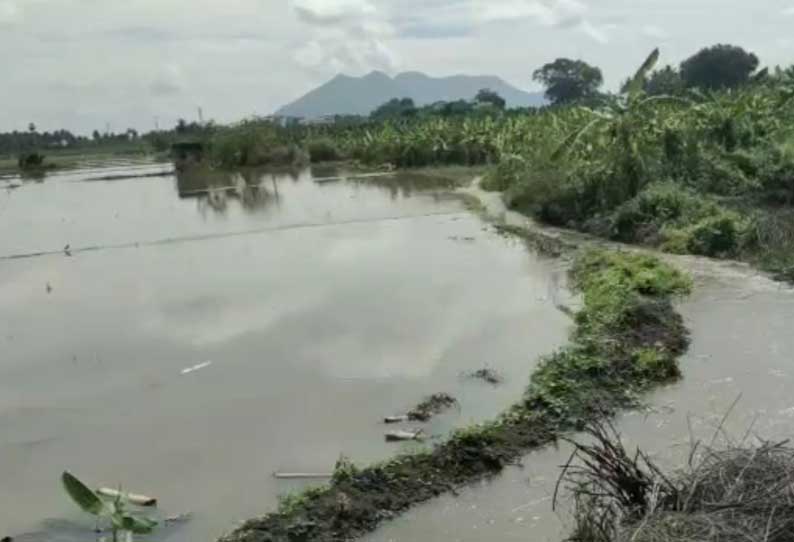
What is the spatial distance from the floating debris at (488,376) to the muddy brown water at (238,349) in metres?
0.13

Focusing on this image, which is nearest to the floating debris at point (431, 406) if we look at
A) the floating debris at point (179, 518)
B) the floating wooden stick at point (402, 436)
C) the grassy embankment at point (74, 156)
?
the floating wooden stick at point (402, 436)

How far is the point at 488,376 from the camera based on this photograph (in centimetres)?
986

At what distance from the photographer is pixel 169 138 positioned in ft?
229

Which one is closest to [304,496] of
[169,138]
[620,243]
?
[620,243]

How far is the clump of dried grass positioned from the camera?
3.96 m

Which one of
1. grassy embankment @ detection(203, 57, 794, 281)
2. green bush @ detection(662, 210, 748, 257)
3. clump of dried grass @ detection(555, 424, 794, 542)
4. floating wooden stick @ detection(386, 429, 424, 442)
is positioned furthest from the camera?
grassy embankment @ detection(203, 57, 794, 281)

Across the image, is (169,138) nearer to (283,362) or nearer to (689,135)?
(689,135)

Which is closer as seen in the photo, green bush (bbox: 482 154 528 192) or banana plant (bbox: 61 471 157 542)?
banana plant (bbox: 61 471 157 542)

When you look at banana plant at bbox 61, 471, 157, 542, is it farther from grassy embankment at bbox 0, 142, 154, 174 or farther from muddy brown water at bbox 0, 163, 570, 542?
grassy embankment at bbox 0, 142, 154, 174

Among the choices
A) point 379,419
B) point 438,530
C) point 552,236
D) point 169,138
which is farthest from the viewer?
point 169,138

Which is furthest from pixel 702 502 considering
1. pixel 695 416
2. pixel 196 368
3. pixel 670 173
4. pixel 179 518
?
pixel 670 173

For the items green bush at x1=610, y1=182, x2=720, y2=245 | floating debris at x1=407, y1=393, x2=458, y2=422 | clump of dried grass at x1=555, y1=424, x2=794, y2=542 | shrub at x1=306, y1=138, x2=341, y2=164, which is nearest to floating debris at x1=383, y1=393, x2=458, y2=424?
floating debris at x1=407, y1=393, x2=458, y2=422

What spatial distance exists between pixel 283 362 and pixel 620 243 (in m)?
8.71

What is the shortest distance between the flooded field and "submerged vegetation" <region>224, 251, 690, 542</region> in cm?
19
